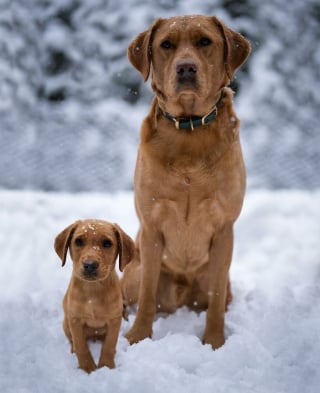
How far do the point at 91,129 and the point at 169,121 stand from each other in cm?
494

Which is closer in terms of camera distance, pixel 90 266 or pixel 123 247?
pixel 90 266

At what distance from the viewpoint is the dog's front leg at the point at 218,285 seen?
344 cm

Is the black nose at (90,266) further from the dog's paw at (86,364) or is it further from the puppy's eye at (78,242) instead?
the dog's paw at (86,364)

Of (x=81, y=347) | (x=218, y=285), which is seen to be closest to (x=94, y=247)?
(x=81, y=347)

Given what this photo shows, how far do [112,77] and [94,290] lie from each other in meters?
6.00

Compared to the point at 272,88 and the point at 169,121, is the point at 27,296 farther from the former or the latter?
the point at 272,88

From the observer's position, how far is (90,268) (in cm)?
285

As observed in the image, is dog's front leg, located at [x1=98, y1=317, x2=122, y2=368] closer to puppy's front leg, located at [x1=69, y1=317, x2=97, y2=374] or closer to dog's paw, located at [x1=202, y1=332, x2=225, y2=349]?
puppy's front leg, located at [x1=69, y1=317, x2=97, y2=374]

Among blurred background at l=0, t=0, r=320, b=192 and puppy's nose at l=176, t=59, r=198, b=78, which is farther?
blurred background at l=0, t=0, r=320, b=192

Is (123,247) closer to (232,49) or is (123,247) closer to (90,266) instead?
(90,266)

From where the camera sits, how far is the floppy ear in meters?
3.26

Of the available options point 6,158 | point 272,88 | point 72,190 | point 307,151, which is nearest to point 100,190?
point 72,190

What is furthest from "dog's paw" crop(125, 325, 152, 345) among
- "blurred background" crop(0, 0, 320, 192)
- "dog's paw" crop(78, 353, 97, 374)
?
"blurred background" crop(0, 0, 320, 192)

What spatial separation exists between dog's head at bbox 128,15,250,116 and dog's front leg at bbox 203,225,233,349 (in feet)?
2.40
